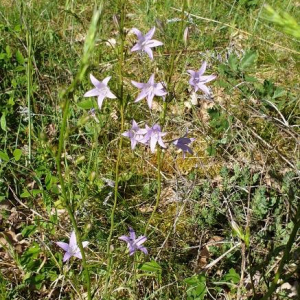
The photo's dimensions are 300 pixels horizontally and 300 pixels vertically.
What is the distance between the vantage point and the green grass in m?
2.26

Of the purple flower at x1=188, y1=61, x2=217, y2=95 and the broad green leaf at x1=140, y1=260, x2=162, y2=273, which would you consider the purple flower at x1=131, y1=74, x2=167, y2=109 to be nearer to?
the purple flower at x1=188, y1=61, x2=217, y2=95

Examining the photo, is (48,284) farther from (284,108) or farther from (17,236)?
(284,108)

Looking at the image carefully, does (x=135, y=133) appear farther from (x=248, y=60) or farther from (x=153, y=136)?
(x=248, y=60)

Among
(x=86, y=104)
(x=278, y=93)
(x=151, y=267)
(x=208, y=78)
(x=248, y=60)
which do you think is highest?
(x=208, y=78)

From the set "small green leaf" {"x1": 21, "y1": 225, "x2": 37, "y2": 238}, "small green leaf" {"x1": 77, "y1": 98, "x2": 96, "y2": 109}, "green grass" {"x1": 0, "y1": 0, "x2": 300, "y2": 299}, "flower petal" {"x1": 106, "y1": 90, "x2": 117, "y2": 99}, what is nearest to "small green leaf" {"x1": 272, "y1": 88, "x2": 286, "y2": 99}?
"green grass" {"x1": 0, "y1": 0, "x2": 300, "y2": 299}

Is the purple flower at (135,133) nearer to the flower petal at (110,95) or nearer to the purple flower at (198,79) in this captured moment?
the flower petal at (110,95)

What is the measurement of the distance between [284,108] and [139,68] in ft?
3.67

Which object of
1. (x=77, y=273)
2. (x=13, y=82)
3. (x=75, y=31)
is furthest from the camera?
(x=75, y=31)

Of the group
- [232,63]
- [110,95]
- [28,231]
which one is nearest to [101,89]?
[110,95]

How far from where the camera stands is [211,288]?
2.23 metres

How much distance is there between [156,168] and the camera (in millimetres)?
2904

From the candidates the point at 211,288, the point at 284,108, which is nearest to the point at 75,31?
the point at 284,108

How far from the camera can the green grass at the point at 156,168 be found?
226 centimetres

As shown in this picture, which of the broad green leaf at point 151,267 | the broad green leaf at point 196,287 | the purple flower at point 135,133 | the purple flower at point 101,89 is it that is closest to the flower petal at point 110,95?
the purple flower at point 101,89
